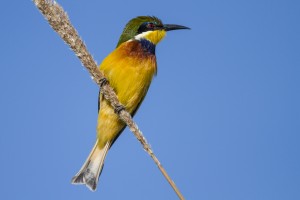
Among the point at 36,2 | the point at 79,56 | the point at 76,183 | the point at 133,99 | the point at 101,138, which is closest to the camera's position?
the point at 36,2

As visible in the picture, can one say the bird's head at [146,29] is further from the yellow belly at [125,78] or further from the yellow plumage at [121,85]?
the yellow belly at [125,78]

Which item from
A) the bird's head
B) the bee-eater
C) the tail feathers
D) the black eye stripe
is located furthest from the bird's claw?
the black eye stripe

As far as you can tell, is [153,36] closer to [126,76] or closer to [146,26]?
[146,26]

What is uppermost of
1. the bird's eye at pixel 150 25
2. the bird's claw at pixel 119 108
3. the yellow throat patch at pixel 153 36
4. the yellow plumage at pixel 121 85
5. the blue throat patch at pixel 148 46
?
the bird's eye at pixel 150 25

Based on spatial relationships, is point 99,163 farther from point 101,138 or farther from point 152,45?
point 152,45

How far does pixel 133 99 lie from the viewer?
4.99 meters

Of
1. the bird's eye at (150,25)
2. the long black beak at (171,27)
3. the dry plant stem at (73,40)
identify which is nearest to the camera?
the dry plant stem at (73,40)

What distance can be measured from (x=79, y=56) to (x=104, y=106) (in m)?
1.93

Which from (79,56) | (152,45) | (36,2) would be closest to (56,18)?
(36,2)

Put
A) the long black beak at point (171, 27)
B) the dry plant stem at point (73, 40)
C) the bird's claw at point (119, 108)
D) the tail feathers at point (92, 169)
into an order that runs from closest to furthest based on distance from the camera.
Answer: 1. the dry plant stem at point (73, 40)
2. the bird's claw at point (119, 108)
3. the tail feathers at point (92, 169)
4. the long black beak at point (171, 27)

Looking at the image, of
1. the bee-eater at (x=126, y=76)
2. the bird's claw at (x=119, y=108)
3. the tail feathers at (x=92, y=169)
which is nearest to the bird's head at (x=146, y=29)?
the bee-eater at (x=126, y=76)

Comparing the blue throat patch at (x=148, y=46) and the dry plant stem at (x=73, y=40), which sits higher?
the blue throat patch at (x=148, y=46)

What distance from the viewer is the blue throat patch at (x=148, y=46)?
5.12 meters

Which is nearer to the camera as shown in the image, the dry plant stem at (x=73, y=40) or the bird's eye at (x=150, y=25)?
the dry plant stem at (x=73, y=40)
